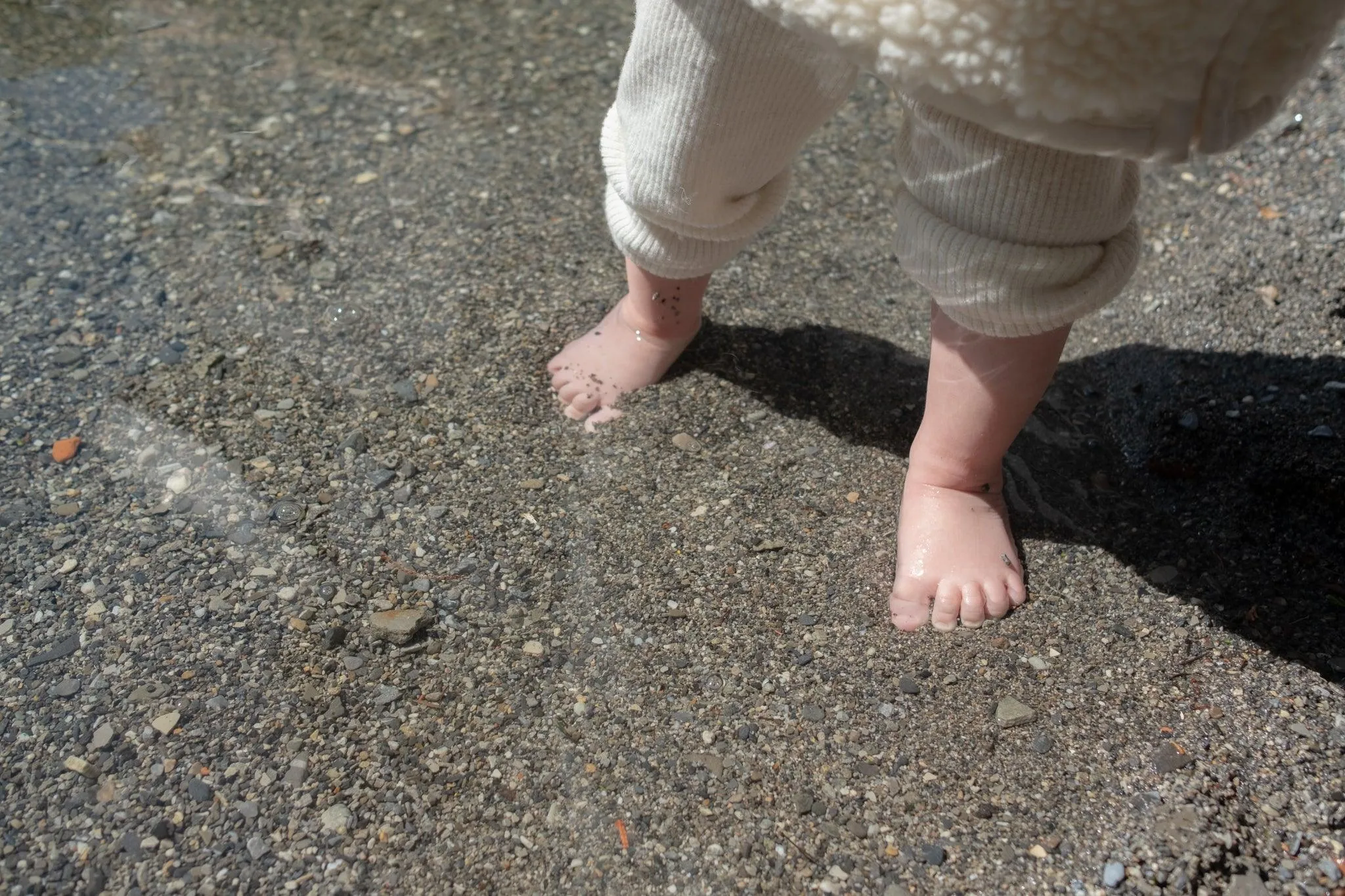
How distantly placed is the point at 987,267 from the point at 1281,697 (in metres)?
0.56

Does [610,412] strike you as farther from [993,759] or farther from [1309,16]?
[1309,16]

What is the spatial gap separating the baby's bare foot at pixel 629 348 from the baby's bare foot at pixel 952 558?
40 centimetres

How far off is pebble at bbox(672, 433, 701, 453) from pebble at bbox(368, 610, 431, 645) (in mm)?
413

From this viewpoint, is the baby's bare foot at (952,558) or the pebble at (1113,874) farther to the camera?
the baby's bare foot at (952,558)

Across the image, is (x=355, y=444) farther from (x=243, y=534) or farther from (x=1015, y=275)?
(x=1015, y=275)

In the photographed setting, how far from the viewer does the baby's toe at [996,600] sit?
1290 millimetres

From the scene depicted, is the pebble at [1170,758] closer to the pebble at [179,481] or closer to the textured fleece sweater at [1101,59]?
the textured fleece sweater at [1101,59]

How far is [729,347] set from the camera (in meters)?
1.64

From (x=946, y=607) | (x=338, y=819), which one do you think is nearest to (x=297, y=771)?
(x=338, y=819)

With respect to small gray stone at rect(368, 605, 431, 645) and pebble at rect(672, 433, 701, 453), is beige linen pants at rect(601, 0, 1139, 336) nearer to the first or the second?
pebble at rect(672, 433, 701, 453)

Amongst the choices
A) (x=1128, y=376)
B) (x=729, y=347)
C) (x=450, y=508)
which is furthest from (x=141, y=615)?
(x=1128, y=376)

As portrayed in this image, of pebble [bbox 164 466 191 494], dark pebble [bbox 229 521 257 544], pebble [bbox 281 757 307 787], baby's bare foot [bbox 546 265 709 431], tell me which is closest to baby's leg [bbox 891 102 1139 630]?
baby's bare foot [bbox 546 265 709 431]

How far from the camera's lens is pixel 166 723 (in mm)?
1125

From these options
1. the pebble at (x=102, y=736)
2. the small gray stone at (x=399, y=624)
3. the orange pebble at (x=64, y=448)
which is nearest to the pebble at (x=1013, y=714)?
the small gray stone at (x=399, y=624)
